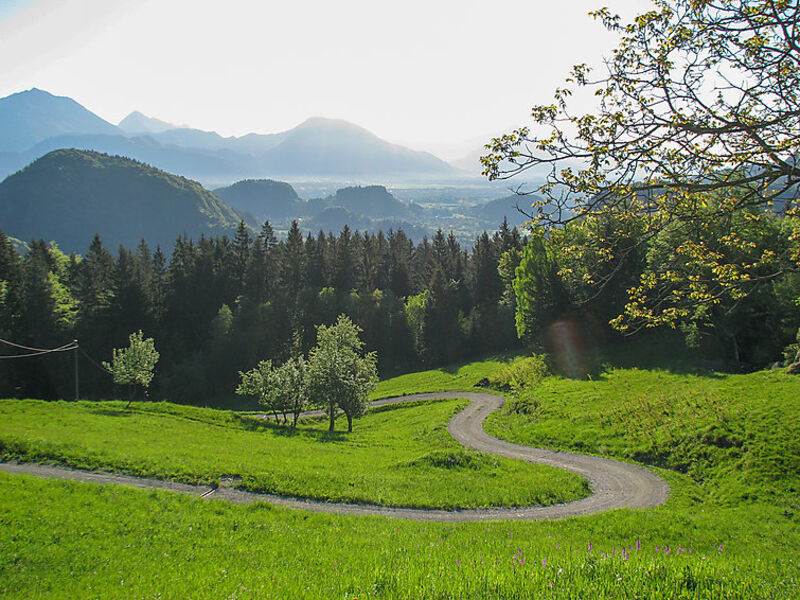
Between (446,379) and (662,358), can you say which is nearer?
(662,358)

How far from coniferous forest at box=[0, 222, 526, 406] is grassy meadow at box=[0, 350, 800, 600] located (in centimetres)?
4992

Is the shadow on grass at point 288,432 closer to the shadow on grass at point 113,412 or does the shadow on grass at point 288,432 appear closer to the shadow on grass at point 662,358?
the shadow on grass at point 113,412

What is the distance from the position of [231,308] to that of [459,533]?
8748 centimetres

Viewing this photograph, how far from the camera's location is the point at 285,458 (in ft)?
84.3

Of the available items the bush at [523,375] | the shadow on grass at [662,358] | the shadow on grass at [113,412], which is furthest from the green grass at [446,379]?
the shadow on grass at [113,412]

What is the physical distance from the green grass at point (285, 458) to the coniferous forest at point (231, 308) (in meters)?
41.5

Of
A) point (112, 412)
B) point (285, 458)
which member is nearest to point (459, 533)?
point (285, 458)

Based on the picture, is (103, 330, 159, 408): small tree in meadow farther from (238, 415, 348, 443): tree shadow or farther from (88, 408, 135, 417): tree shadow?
(238, 415, 348, 443): tree shadow

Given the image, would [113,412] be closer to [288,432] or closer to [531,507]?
[288,432]

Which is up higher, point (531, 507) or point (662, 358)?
point (662, 358)

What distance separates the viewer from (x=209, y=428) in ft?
118

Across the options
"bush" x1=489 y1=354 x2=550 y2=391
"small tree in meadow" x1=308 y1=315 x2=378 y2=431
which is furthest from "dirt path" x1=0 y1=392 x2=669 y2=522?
"bush" x1=489 y1=354 x2=550 y2=391

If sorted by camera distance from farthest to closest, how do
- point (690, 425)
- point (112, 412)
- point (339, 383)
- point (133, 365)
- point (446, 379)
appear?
point (446, 379), point (133, 365), point (339, 383), point (112, 412), point (690, 425)

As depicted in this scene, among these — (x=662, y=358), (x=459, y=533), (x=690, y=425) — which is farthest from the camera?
(x=662, y=358)
